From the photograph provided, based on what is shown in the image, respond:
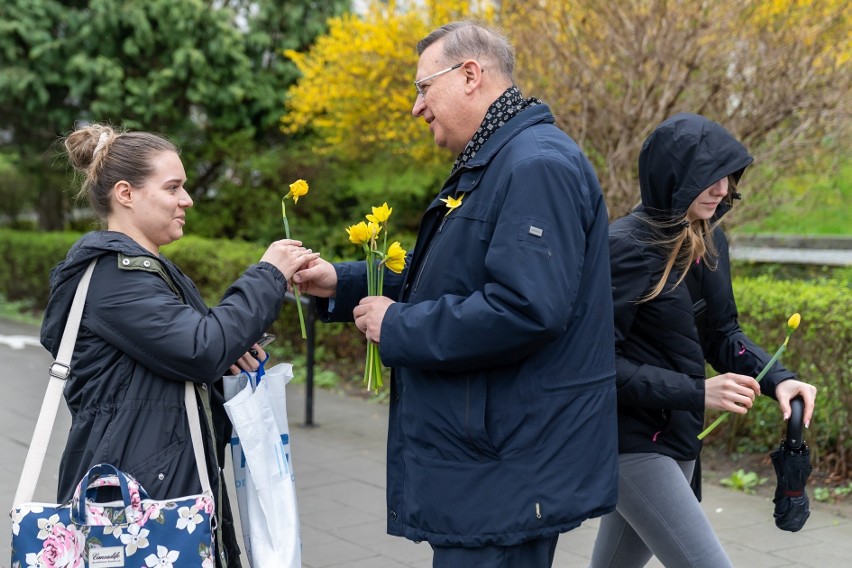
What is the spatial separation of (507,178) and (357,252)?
894cm

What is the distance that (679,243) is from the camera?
310cm

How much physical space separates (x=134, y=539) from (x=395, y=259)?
0.99 metres

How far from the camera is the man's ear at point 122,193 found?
2.84 meters

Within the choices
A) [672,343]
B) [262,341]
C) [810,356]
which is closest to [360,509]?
[810,356]

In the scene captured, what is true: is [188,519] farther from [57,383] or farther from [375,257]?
[375,257]

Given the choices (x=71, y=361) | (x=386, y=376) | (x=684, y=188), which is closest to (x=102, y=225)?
(x=71, y=361)

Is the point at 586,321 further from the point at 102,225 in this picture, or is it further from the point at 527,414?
the point at 102,225

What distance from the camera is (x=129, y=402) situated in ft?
8.84

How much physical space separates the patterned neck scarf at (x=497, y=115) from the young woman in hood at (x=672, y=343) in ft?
2.05

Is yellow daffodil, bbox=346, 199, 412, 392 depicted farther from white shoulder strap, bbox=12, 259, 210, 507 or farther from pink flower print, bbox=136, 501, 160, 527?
pink flower print, bbox=136, 501, 160, 527

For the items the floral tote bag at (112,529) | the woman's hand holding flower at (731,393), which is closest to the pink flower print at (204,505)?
the floral tote bag at (112,529)

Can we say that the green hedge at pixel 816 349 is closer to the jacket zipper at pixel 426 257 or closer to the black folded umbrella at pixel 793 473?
the black folded umbrella at pixel 793 473

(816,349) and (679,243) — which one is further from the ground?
(679,243)

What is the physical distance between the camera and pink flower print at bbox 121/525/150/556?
2561 millimetres
